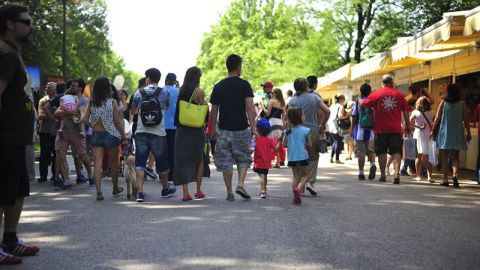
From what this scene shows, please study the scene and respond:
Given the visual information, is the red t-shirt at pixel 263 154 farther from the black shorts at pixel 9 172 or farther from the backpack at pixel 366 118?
the black shorts at pixel 9 172

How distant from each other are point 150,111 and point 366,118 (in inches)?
215

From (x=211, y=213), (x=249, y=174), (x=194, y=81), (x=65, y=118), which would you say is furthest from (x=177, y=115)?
(x=249, y=174)

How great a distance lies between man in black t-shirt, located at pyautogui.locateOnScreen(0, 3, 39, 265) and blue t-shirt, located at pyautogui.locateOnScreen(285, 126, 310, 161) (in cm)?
467

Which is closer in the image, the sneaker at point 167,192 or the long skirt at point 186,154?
the long skirt at point 186,154

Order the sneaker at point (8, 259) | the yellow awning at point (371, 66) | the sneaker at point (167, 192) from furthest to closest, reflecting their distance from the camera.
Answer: the yellow awning at point (371, 66)
the sneaker at point (167, 192)
the sneaker at point (8, 259)

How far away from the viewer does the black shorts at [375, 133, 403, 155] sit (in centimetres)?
1247

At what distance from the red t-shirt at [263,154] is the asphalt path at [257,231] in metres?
0.51

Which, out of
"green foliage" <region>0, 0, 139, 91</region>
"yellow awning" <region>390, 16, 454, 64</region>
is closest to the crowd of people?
"yellow awning" <region>390, 16, 454, 64</region>

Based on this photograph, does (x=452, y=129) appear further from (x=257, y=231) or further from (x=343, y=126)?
(x=343, y=126)

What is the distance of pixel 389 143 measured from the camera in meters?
12.5

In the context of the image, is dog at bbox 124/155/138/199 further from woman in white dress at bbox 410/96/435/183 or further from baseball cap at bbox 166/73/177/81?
woman in white dress at bbox 410/96/435/183

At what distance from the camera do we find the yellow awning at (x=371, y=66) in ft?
54.7

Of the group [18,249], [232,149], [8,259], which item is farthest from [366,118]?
[8,259]

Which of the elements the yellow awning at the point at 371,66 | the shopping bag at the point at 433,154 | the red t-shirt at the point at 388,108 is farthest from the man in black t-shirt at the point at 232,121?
the yellow awning at the point at 371,66
